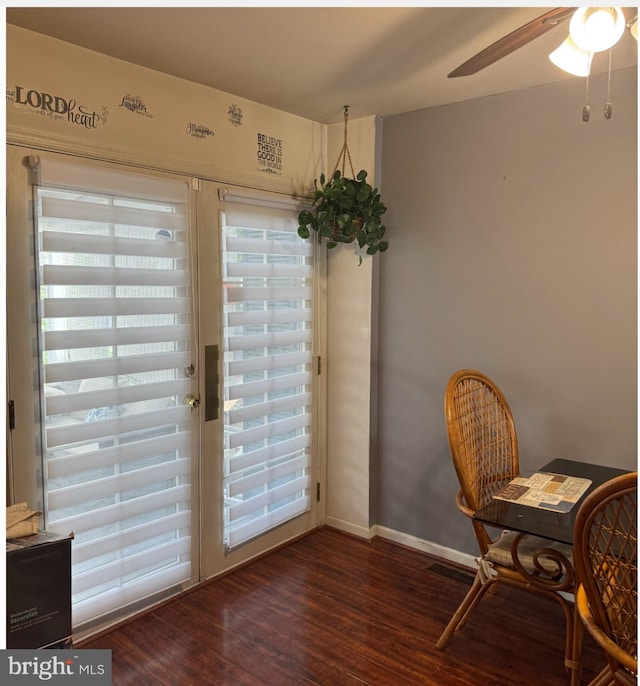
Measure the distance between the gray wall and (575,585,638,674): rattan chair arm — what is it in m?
1.15

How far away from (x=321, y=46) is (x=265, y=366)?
157 centimetres

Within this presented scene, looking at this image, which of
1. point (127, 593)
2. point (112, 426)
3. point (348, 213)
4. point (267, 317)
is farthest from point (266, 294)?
point (127, 593)

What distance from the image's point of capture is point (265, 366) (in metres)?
3.18

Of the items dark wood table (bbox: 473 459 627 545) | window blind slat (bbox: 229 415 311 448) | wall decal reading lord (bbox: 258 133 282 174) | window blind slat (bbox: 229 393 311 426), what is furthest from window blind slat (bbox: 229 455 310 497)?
wall decal reading lord (bbox: 258 133 282 174)

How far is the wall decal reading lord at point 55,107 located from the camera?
216 centimetres

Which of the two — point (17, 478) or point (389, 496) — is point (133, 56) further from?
point (389, 496)

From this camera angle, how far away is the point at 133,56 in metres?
2.43

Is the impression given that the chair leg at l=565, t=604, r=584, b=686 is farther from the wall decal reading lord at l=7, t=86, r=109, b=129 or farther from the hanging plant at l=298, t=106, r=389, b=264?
the wall decal reading lord at l=7, t=86, r=109, b=129

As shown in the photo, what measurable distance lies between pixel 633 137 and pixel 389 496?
Result: 7.22ft

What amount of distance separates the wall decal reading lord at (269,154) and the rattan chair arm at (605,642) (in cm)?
241

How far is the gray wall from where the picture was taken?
2623 millimetres

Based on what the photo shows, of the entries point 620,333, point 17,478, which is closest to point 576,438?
point 620,333

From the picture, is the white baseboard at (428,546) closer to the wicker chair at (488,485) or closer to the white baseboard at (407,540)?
the white baseboard at (407,540)

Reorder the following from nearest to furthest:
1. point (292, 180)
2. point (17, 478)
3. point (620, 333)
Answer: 1. point (17, 478)
2. point (620, 333)
3. point (292, 180)
